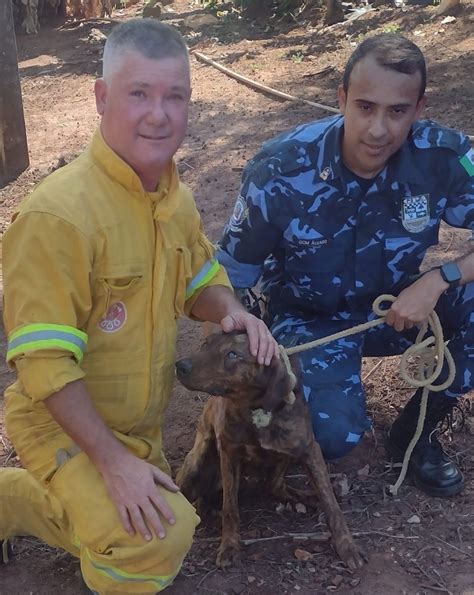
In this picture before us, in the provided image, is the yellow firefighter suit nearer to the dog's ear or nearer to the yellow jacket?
the yellow jacket

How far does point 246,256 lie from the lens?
361 cm

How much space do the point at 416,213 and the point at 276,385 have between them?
3.58ft

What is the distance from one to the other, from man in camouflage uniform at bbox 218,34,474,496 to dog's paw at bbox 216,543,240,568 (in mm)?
577

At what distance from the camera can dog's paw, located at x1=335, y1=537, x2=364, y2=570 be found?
124 inches

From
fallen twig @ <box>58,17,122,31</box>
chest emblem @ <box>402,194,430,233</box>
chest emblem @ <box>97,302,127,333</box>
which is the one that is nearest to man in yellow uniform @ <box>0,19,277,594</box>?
chest emblem @ <box>97,302,127,333</box>

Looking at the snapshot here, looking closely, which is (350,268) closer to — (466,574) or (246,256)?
(246,256)

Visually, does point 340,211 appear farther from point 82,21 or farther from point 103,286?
point 82,21

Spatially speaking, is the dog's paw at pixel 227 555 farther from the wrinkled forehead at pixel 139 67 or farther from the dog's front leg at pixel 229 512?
the wrinkled forehead at pixel 139 67

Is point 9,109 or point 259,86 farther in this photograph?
point 259,86

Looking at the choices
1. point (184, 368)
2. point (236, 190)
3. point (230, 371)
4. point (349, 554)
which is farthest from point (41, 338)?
point (236, 190)

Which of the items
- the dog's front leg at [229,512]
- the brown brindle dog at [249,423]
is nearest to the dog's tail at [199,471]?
the brown brindle dog at [249,423]

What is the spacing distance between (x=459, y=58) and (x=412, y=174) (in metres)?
6.08

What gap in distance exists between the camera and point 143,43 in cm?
261

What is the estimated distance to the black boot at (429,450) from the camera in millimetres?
3602
